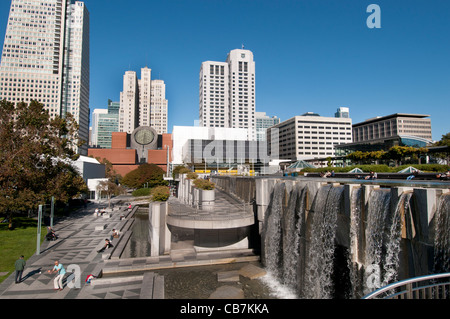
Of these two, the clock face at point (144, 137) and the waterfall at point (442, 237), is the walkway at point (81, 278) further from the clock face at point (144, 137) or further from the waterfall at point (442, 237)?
the clock face at point (144, 137)

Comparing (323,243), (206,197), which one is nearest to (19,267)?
(206,197)

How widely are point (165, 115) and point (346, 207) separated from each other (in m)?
158

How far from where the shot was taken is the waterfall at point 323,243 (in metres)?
10.3

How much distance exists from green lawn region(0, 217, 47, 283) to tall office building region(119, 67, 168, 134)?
129682mm

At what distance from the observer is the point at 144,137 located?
10912 cm

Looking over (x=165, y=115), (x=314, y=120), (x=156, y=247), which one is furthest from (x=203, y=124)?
(x=156, y=247)

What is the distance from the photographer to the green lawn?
48.3 ft

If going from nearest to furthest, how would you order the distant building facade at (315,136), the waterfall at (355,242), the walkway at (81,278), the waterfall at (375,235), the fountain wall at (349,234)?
1. the fountain wall at (349,234)
2. the waterfall at (375,235)
3. the waterfall at (355,242)
4. the walkway at (81,278)
5. the distant building facade at (315,136)

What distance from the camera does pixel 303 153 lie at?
10331cm

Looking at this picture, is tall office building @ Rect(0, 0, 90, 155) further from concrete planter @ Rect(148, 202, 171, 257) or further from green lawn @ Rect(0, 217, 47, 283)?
concrete planter @ Rect(148, 202, 171, 257)

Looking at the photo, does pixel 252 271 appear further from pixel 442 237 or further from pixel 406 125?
pixel 406 125

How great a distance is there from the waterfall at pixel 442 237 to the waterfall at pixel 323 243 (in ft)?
12.1

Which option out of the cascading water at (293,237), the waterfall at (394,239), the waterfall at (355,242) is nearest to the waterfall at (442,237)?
the waterfall at (394,239)
